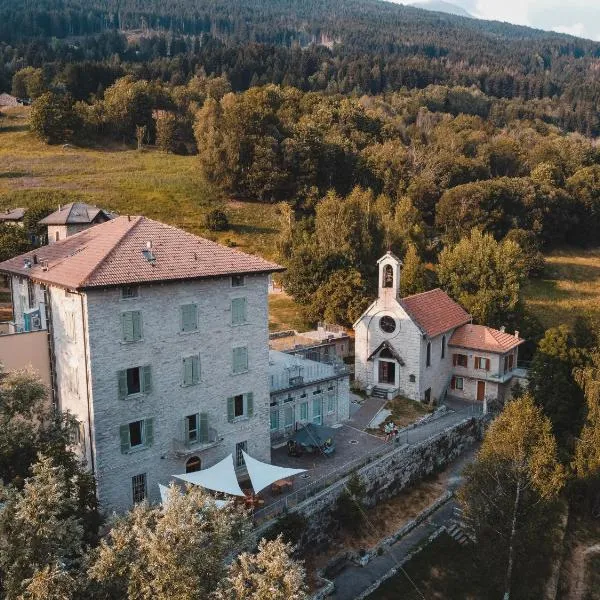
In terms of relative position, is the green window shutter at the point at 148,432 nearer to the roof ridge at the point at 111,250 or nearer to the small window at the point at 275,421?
the roof ridge at the point at 111,250

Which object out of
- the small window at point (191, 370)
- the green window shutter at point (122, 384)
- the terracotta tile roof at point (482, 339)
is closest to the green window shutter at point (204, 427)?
the small window at point (191, 370)

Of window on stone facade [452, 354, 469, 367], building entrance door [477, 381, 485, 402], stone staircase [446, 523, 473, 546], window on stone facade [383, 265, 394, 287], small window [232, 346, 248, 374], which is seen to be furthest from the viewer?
window on stone facade [452, 354, 469, 367]

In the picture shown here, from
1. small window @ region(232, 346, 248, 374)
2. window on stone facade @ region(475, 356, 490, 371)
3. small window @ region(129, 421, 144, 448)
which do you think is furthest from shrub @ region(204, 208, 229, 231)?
small window @ region(129, 421, 144, 448)

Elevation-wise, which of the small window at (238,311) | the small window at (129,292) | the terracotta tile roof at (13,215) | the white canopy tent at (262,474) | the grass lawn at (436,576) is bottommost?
the grass lawn at (436,576)

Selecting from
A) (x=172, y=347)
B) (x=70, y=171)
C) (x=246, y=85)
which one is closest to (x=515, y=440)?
(x=172, y=347)

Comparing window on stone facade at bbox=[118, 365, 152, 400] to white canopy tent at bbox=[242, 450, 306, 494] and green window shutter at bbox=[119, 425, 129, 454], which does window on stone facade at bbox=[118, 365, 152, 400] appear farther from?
white canopy tent at bbox=[242, 450, 306, 494]

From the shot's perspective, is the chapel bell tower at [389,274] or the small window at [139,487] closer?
the small window at [139,487]
